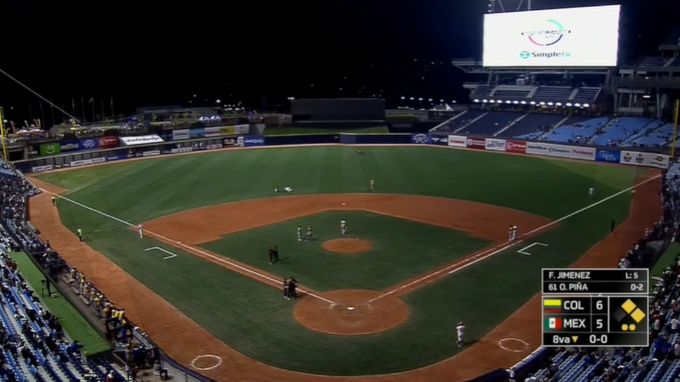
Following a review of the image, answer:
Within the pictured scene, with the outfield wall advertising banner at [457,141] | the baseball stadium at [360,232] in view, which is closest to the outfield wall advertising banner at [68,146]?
the baseball stadium at [360,232]

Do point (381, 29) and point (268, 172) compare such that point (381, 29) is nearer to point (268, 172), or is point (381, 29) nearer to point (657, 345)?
point (268, 172)

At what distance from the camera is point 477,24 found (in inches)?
3482

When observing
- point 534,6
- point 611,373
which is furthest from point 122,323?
point 534,6

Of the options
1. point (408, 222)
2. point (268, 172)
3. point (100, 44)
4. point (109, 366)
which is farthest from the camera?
point (268, 172)

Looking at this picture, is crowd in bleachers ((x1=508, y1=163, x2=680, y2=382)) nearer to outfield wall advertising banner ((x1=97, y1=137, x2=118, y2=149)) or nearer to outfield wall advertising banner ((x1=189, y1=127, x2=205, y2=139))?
outfield wall advertising banner ((x1=97, y1=137, x2=118, y2=149))

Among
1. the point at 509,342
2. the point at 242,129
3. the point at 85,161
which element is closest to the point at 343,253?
the point at 509,342

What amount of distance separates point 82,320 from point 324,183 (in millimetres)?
28643

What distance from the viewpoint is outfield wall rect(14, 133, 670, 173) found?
172 ft

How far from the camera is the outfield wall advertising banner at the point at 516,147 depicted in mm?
60000

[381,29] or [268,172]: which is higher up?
[381,29]

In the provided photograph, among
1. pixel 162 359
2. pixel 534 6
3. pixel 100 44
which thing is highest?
pixel 534 6

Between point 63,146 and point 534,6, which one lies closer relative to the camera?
point 63,146

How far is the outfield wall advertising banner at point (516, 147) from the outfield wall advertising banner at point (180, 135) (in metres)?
35.8

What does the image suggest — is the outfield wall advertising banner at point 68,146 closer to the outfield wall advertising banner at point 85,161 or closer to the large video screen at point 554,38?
the outfield wall advertising banner at point 85,161
